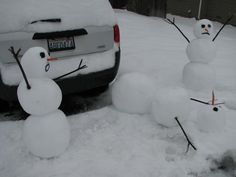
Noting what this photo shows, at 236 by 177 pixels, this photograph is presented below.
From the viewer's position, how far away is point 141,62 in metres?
5.32

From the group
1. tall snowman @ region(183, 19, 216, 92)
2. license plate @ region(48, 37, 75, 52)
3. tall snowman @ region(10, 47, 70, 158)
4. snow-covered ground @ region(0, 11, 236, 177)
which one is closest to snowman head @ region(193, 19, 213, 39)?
tall snowman @ region(183, 19, 216, 92)

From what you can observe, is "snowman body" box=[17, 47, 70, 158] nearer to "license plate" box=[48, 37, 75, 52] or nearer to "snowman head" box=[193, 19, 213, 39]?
"license plate" box=[48, 37, 75, 52]

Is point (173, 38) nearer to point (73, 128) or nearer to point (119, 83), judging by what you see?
point (119, 83)

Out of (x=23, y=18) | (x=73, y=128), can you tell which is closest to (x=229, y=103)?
(x=73, y=128)

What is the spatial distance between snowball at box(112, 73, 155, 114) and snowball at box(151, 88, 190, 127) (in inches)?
→ 7.0

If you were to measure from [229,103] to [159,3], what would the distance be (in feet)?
17.5

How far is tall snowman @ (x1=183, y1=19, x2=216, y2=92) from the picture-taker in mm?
3869

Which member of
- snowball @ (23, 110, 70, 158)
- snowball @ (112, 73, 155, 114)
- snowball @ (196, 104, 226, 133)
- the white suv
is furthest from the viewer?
snowball @ (112, 73, 155, 114)

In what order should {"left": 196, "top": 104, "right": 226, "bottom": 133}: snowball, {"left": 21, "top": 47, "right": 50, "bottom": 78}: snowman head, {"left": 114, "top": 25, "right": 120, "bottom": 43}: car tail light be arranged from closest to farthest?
{"left": 21, "top": 47, "right": 50, "bottom": 78}: snowman head → {"left": 196, "top": 104, "right": 226, "bottom": 133}: snowball → {"left": 114, "top": 25, "right": 120, "bottom": 43}: car tail light

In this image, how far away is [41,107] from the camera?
105 inches

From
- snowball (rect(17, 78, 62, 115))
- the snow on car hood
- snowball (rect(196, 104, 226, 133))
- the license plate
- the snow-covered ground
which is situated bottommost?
the snow-covered ground

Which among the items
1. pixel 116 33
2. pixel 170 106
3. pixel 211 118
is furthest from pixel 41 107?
pixel 211 118

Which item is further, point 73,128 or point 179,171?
point 73,128

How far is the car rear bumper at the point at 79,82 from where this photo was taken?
321 cm
